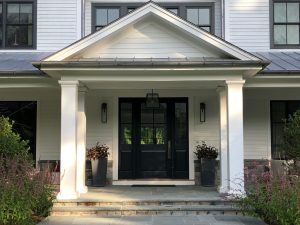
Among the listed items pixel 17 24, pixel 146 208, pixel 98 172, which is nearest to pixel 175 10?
pixel 17 24

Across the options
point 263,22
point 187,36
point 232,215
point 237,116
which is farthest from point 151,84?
point 263,22

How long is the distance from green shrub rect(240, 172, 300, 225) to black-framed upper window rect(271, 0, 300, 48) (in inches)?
264

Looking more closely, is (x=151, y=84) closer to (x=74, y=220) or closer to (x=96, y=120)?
(x=96, y=120)

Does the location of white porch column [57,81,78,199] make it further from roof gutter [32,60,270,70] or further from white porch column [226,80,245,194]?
white porch column [226,80,245,194]

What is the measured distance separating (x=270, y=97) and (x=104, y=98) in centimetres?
501

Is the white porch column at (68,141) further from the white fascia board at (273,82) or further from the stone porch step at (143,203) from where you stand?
the white fascia board at (273,82)

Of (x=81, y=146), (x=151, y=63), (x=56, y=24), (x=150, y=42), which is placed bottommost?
(x=81, y=146)

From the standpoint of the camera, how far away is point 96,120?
13.7 metres

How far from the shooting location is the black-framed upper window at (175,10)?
14.4 meters

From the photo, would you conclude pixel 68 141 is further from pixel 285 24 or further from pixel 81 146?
pixel 285 24

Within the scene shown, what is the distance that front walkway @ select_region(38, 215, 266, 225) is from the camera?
8.88m

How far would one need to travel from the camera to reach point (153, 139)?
13734mm

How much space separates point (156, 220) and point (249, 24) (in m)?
7.71

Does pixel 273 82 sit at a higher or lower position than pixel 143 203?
higher
